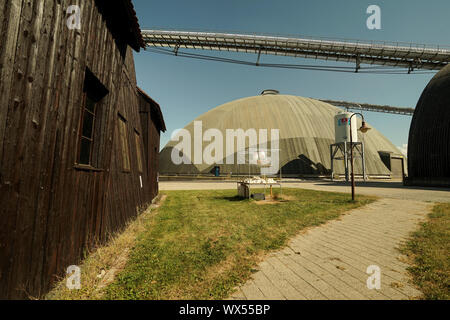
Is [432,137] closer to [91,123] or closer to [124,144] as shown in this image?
[124,144]

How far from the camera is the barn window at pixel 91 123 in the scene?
471 cm

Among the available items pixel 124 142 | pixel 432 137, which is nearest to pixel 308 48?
pixel 432 137

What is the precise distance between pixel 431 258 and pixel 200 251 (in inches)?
186

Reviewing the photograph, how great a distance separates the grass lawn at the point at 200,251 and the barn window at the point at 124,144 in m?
2.23

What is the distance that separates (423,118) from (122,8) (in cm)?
3167

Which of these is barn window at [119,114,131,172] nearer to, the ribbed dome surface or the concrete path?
the concrete path

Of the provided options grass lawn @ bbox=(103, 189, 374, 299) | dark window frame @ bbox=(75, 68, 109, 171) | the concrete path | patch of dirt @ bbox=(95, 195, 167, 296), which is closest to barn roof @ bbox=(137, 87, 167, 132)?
dark window frame @ bbox=(75, 68, 109, 171)

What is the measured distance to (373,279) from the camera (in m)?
3.38

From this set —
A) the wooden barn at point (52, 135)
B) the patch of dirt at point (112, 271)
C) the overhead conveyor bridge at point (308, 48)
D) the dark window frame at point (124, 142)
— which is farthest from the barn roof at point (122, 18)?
the overhead conveyor bridge at point (308, 48)

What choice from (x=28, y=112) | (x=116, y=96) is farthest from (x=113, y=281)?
(x=116, y=96)

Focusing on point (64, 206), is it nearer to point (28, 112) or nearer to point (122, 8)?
point (28, 112)

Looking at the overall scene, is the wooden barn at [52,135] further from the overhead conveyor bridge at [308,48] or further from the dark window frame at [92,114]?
the overhead conveyor bridge at [308,48]

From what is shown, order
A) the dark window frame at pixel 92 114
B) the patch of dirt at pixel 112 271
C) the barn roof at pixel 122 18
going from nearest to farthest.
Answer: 1. the patch of dirt at pixel 112 271
2. the dark window frame at pixel 92 114
3. the barn roof at pixel 122 18

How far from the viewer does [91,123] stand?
5000mm
